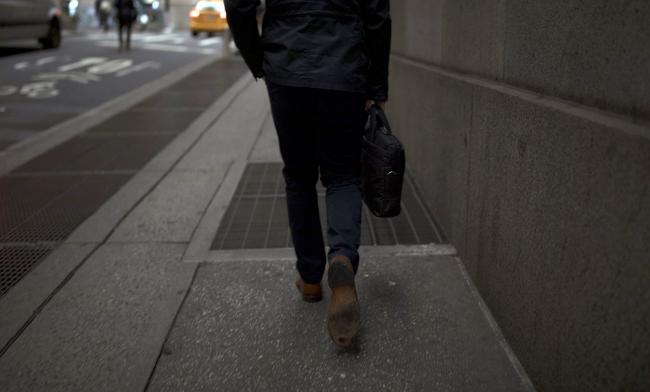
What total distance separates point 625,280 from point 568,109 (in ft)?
2.06

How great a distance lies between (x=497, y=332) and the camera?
2721 millimetres

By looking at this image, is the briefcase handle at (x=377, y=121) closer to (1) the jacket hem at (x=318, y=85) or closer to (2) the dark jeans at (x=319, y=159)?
(2) the dark jeans at (x=319, y=159)

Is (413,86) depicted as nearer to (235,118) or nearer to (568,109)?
(568,109)

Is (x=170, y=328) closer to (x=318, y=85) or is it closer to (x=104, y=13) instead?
(x=318, y=85)

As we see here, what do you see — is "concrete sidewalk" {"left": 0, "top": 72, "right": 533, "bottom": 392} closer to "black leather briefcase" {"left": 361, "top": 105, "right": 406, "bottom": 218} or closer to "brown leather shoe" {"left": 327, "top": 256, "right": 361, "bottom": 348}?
"brown leather shoe" {"left": 327, "top": 256, "right": 361, "bottom": 348}

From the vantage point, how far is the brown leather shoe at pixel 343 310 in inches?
98.4

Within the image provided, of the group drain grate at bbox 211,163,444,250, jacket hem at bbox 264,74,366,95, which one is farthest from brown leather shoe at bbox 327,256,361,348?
drain grate at bbox 211,163,444,250

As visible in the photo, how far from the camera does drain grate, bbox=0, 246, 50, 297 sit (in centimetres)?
337

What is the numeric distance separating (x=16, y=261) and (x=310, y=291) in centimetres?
183

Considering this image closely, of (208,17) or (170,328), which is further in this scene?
(208,17)

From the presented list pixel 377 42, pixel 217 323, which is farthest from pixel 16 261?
pixel 377 42

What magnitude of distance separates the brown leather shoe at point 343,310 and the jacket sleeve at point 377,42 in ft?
2.61

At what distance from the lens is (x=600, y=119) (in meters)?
1.81

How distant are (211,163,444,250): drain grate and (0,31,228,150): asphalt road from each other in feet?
11.2
